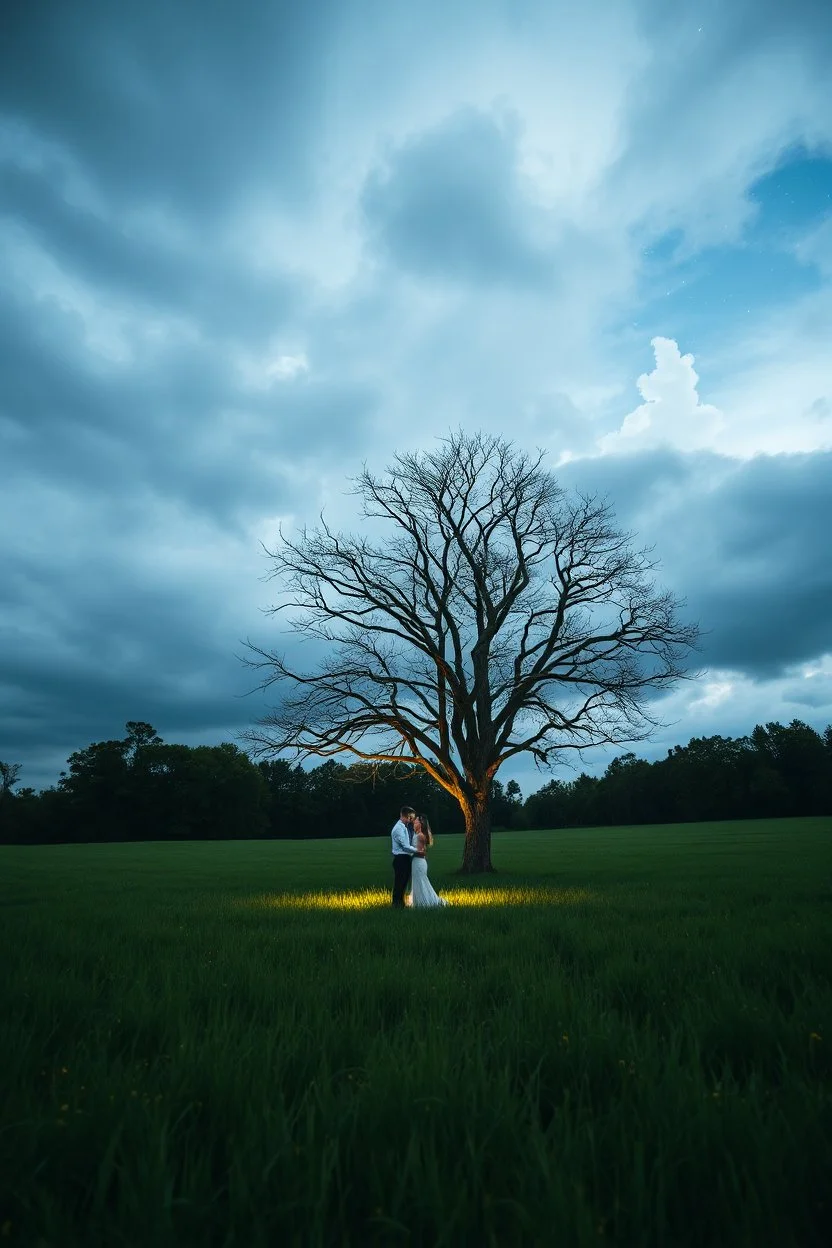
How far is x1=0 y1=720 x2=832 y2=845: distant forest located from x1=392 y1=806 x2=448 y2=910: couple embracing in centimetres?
7453

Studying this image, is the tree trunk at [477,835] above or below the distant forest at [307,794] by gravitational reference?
below

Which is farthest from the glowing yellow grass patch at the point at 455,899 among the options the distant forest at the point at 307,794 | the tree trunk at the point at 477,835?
the distant forest at the point at 307,794

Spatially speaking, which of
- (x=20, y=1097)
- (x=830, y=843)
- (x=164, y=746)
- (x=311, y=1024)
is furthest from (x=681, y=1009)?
(x=164, y=746)

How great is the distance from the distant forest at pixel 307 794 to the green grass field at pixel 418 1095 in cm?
8377

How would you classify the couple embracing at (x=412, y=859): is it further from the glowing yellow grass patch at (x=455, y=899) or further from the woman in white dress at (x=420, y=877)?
the glowing yellow grass patch at (x=455, y=899)

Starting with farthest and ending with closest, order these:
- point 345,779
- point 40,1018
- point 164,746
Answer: point 164,746
point 345,779
point 40,1018

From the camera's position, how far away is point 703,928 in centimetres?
820

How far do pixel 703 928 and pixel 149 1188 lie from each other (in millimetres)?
8331

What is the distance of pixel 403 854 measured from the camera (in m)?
13.9

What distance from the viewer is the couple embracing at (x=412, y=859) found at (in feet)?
43.9

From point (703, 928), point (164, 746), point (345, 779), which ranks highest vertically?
point (164, 746)

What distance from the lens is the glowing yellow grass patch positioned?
1234 centimetres

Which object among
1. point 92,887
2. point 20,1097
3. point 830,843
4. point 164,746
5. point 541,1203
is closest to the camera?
point 541,1203

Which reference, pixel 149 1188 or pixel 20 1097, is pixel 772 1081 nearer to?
pixel 149 1188
